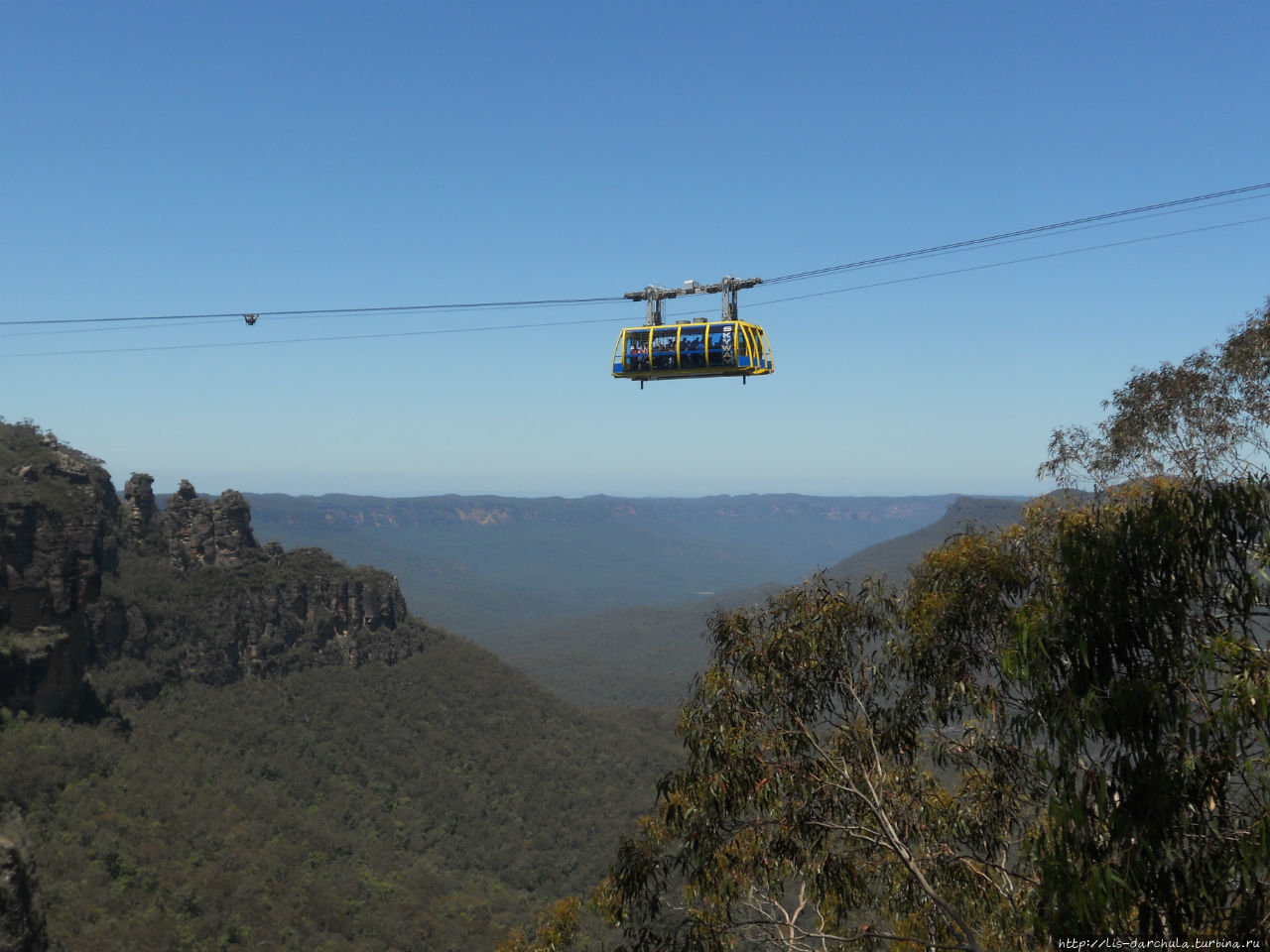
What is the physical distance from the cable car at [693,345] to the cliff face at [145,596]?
1926 inches

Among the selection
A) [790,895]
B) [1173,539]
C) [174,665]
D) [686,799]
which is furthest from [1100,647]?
[174,665]

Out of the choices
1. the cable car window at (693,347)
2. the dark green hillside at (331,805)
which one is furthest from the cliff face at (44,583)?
the cable car window at (693,347)

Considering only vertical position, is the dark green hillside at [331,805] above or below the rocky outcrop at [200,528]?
below

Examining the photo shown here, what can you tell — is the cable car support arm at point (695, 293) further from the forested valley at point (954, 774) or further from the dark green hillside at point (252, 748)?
the dark green hillside at point (252, 748)

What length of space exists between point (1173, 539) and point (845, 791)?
22.0 feet

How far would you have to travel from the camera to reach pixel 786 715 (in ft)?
49.7

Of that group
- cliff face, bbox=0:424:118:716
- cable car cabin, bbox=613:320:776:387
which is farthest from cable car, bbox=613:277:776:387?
cliff face, bbox=0:424:118:716

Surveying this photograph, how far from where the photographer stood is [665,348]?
21406mm

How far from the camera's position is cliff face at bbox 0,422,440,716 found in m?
56.1

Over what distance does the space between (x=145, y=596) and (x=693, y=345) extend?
75.1 metres

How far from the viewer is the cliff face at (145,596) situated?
56125 millimetres

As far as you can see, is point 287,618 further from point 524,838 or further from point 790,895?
point 790,895

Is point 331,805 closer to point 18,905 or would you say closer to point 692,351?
point 18,905

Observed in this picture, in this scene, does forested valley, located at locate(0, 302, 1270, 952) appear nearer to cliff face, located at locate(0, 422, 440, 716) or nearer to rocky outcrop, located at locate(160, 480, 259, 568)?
cliff face, located at locate(0, 422, 440, 716)
